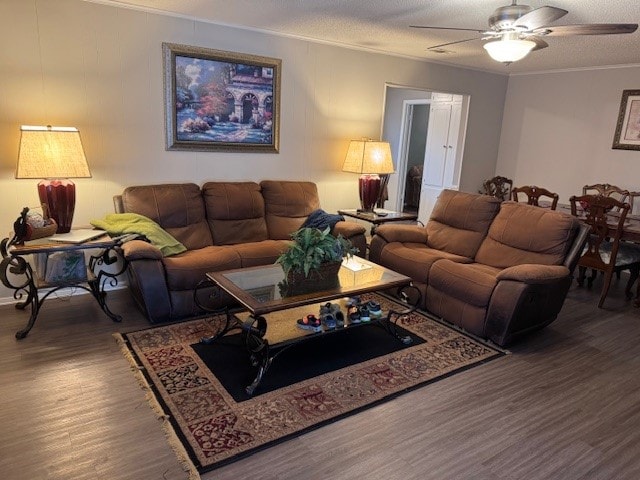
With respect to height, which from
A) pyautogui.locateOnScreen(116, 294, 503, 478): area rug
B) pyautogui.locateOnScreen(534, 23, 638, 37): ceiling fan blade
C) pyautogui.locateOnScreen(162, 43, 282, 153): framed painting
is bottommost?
pyautogui.locateOnScreen(116, 294, 503, 478): area rug

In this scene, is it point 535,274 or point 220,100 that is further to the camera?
point 220,100

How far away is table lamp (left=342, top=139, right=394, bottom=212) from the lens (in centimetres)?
457

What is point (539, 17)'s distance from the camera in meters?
2.44

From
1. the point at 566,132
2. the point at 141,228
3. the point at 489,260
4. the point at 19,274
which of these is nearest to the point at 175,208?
the point at 141,228

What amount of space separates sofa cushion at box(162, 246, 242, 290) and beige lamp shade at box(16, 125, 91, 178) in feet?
2.81

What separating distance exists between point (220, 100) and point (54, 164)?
1566 millimetres

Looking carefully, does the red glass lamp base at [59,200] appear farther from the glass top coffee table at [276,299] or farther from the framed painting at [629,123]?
the framed painting at [629,123]

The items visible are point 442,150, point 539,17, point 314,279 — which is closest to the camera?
point 539,17

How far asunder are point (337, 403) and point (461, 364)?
96cm

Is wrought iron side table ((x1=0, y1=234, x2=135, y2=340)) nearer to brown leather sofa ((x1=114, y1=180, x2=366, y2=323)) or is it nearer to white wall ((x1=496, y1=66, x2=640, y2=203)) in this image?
brown leather sofa ((x1=114, y1=180, x2=366, y2=323))

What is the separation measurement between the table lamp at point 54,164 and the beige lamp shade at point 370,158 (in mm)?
2564

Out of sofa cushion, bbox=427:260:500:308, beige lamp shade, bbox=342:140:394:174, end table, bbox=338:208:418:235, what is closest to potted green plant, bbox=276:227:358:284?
sofa cushion, bbox=427:260:500:308

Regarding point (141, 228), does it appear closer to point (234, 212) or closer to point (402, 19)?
point (234, 212)

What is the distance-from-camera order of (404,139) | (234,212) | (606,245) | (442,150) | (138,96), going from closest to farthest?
1. (138,96)
2. (234,212)
3. (606,245)
4. (442,150)
5. (404,139)
